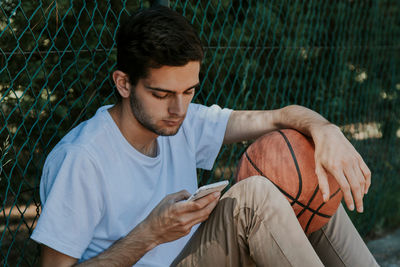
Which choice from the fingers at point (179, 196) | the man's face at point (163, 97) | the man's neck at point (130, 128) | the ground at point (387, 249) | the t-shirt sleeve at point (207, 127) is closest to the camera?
the fingers at point (179, 196)

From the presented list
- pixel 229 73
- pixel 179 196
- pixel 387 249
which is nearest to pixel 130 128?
pixel 179 196

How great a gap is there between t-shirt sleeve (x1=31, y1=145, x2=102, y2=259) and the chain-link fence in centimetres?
46

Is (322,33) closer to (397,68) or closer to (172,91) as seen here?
(397,68)

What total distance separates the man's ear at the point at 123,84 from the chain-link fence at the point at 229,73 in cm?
42

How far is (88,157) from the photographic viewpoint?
215 cm

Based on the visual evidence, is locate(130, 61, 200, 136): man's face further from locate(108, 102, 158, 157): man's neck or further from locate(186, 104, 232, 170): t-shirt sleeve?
locate(186, 104, 232, 170): t-shirt sleeve

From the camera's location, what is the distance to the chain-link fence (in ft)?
8.89

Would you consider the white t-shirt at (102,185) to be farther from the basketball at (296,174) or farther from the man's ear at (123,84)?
the basketball at (296,174)

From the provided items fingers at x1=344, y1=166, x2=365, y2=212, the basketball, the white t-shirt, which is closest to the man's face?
the white t-shirt

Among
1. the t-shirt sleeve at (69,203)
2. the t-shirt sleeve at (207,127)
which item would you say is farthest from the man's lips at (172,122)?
the t-shirt sleeve at (207,127)

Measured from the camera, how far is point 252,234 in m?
2.18

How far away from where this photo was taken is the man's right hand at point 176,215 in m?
2.08

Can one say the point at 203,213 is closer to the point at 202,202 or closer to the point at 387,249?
the point at 202,202

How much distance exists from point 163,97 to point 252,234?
69 cm
